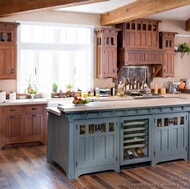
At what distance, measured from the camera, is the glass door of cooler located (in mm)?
5391

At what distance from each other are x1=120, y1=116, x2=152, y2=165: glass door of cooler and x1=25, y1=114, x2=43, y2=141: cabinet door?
7.57ft

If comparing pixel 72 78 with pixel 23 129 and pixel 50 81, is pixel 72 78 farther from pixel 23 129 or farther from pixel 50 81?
pixel 23 129

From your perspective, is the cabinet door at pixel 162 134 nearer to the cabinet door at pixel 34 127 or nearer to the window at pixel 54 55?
the cabinet door at pixel 34 127

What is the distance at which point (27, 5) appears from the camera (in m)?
6.07

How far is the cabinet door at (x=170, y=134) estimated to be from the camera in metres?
5.60

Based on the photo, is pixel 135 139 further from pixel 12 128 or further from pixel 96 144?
pixel 12 128

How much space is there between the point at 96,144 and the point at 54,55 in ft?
11.3

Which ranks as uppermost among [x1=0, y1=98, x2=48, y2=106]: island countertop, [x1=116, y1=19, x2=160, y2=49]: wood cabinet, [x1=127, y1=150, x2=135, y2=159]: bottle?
[x1=116, y1=19, x2=160, y2=49]: wood cabinet

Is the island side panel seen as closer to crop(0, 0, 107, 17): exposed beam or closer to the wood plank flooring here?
the wood plank flooring

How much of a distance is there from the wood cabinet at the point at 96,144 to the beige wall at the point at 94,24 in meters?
2.99

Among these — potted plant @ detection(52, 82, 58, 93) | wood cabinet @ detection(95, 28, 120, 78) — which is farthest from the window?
wood cabinet @ detection(95, 28, 120, 78)

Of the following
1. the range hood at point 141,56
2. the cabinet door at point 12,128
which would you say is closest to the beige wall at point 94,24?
the range hood at point 141,56

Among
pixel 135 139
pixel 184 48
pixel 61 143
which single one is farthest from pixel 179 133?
pixel 184 48

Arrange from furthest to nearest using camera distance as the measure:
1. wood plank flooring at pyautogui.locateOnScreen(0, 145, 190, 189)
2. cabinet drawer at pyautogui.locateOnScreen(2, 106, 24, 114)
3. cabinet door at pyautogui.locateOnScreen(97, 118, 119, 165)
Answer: cabinet drawer at pyautogui.locateOnScreen(2, 106, 24, 114)
cabinet door at pyautogui.locateOnScreen(97, 118, 119, 165)
wood plank flooring at pyautogui.locateOnScreen(0, 145, 190, 189)
